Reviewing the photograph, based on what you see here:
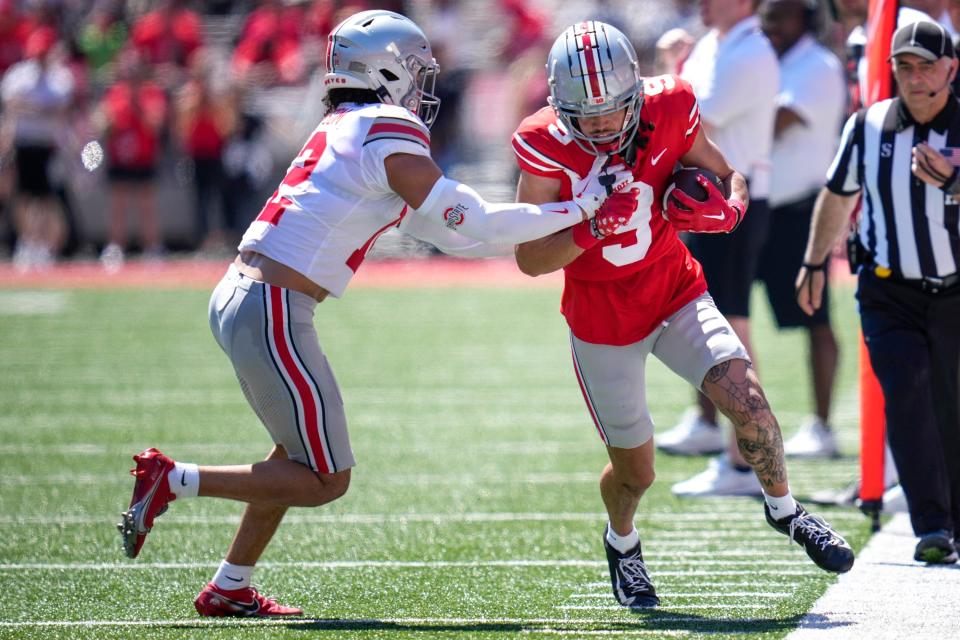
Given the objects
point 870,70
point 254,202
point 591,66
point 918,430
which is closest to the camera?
point 591,66

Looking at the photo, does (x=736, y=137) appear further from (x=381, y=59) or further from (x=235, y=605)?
(x=235, y=605)

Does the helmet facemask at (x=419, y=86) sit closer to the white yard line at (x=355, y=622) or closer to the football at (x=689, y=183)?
the football at (x=689, y=183)

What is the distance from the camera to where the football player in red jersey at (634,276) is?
14.0 ft

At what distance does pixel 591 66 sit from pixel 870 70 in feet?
5.13

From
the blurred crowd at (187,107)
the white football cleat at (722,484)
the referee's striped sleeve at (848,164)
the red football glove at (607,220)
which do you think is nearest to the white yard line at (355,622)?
the red football glove at (607,220)

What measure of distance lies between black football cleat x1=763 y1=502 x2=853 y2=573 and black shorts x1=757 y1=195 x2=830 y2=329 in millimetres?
2909

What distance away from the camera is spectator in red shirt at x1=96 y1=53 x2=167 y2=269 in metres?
16.1

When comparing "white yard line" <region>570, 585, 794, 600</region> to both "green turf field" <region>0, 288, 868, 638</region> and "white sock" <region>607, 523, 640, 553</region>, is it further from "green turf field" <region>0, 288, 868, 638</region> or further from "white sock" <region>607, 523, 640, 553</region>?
"white sock" <region>607, 523, 640, 553</region>

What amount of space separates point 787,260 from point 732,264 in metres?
0.83

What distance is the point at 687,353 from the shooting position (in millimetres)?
4441

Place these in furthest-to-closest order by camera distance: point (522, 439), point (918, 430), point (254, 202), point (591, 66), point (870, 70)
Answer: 1. point (254, 202)
2. point (522, 439)
3. point (870, 70)
4. point (918, 430)
5. point (591, 66)

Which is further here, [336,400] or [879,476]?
[879,476]

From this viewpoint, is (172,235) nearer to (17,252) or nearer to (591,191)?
(17,252)

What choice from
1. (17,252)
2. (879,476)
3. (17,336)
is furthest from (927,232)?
(17,252)
